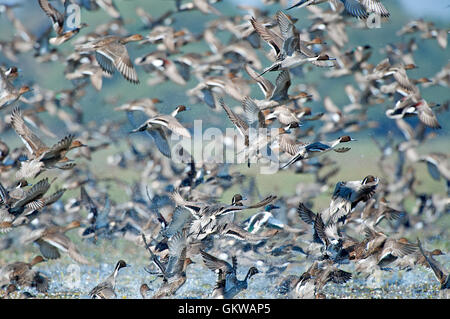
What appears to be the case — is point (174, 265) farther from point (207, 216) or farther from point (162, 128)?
point (162, 128)

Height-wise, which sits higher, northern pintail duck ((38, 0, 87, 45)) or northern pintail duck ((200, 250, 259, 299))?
northern pintail duck ((38, 0, 87, 45))

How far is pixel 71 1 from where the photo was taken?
10.2 meters

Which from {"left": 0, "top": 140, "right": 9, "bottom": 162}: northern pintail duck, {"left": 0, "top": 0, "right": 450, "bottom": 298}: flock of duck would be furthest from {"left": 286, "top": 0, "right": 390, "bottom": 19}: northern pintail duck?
{"left": 0, "top": 140, "right": 9, "bottom": 162}: northern pintail duck

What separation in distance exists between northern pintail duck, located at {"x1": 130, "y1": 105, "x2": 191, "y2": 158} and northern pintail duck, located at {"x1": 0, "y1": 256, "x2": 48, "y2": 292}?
1.88 m

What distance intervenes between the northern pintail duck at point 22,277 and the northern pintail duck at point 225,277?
197cm

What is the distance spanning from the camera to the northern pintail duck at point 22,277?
24.3 feet

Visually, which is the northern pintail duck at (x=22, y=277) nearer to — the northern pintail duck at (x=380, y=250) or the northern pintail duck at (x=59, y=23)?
the northern pintail duck at (x=380, y=250)

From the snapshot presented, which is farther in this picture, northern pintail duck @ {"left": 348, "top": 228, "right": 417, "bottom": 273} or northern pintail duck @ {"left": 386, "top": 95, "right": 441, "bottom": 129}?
northern pintail duck @ {"left": 386, "top": 95, "right": 441, "bottom": 129}

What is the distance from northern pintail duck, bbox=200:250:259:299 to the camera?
6609 millimetres

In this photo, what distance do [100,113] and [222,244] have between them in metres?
15.8

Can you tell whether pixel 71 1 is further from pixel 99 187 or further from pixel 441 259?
pixel 441 259

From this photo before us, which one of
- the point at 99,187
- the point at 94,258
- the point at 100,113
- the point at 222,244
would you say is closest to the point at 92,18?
the point at 100,113

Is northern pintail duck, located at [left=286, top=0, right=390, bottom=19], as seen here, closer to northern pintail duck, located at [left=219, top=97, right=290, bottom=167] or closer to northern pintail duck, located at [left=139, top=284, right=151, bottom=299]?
northern pintail duck, located at [left=219, top=97, right=290, bottom=167]
